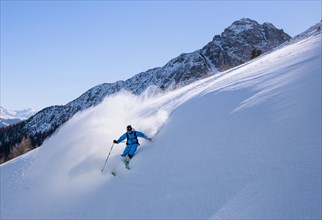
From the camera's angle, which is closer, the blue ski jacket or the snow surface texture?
the snow surface texture

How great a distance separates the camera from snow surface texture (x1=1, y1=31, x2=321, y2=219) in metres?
6.61

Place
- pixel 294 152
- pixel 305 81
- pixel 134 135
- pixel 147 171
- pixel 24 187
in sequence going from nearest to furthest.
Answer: pixel 294 152 → pixel 305 81 → pixel 147 171 → pixel 134 135 → pixel 24 187

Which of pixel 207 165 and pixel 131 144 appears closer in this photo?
pixel 207 165

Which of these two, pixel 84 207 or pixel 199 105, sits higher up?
pixel 199 105

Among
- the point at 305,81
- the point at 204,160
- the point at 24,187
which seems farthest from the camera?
the point at 24,187

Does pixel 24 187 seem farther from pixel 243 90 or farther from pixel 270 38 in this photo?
pixel 270 38

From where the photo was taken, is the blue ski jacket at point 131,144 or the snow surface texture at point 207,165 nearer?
the snow surface texture at point 207,165

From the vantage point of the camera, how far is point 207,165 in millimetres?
8836

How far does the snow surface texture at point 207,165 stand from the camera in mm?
6613

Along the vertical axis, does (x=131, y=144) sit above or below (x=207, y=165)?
above

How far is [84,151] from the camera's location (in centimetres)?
1455

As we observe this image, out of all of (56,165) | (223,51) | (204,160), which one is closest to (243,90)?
(204,160)

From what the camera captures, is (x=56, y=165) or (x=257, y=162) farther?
(x=56, y=165)

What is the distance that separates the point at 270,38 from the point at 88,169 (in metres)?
184
